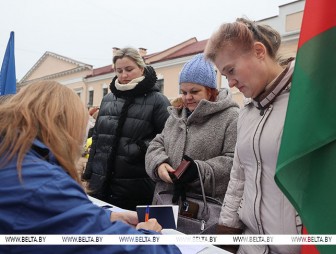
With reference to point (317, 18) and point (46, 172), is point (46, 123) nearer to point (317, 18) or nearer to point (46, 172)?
point (46, 172)

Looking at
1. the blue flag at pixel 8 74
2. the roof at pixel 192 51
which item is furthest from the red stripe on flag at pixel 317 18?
the roof at pixel 192 51

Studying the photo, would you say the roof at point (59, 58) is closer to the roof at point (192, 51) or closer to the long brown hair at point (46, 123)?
the roof at point (192, 51)

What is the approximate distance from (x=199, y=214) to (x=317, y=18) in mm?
1042

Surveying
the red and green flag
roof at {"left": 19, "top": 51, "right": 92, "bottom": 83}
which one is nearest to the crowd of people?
the red and green flag

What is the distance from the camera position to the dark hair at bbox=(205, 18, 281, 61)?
4.60 feet

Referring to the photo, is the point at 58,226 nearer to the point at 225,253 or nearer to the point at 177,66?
A: the point at 225,253

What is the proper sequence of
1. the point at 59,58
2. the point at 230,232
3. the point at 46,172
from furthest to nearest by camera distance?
the point at 59,58, the point at 230,232, the point at 46,172

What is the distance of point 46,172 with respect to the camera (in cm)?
86

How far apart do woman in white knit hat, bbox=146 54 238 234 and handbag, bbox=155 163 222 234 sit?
16 mm

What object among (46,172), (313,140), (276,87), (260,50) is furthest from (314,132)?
(46,172)

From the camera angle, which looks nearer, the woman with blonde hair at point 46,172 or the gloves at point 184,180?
the woman with blonde hair at point 46,172

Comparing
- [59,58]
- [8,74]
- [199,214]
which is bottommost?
[59,58]

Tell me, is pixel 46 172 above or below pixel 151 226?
above

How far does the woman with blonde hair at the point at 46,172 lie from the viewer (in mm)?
825
